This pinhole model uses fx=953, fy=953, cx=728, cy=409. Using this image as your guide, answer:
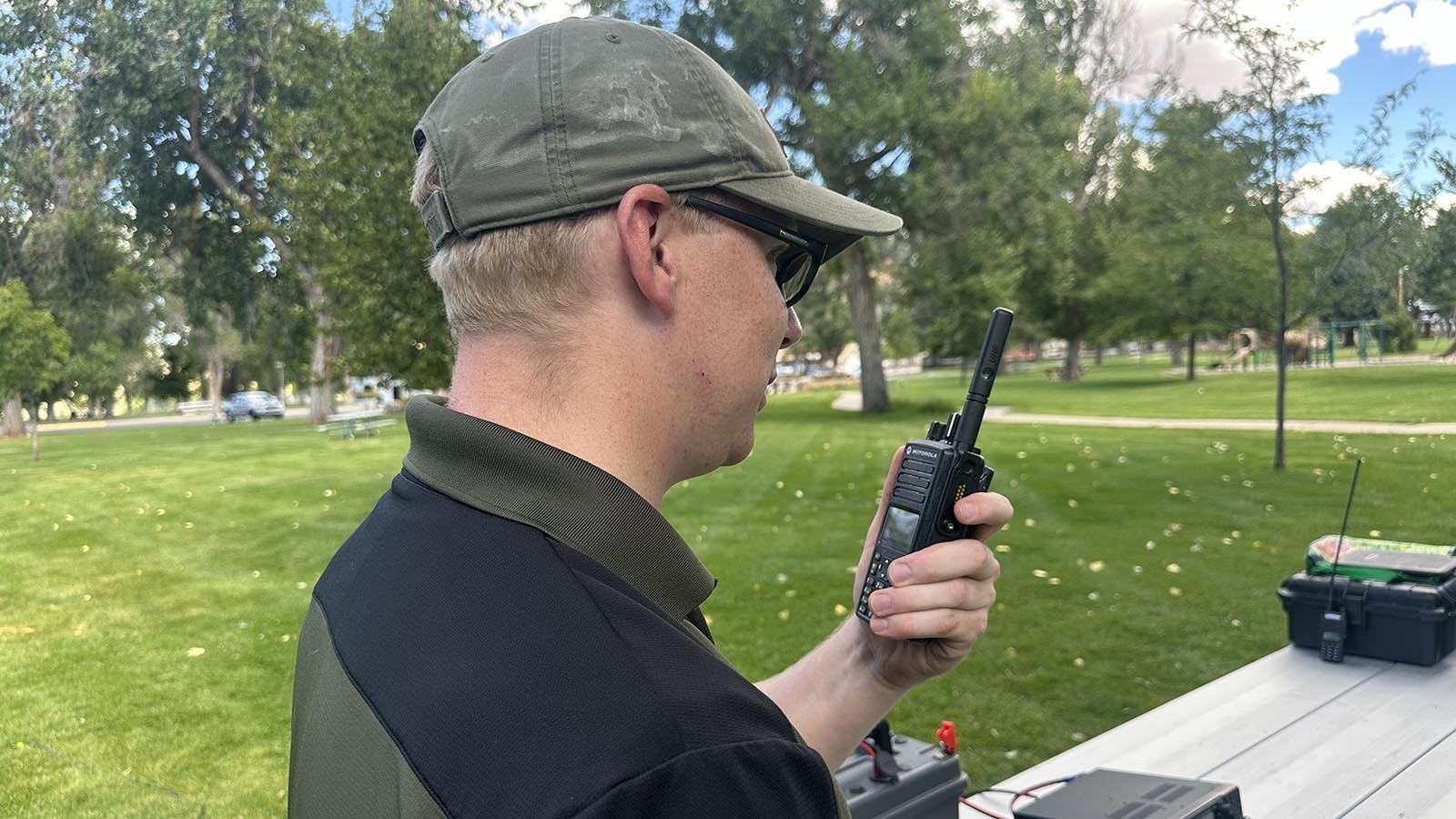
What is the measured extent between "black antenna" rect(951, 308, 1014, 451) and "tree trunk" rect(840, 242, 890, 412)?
42.0 feet

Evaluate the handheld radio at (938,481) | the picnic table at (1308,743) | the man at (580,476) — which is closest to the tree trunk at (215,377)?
the picnic table at (1308,743)

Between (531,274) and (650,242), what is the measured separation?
9 cm

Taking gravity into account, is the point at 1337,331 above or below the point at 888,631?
above

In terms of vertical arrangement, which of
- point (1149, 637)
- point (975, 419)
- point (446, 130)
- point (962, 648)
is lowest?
point (1149, 637)

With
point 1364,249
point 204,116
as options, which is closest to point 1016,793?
point 204,116

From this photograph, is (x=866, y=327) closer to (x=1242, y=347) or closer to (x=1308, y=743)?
(x=1242, y=347)

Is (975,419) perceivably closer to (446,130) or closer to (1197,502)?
(446,130)

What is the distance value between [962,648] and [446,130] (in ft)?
2.08

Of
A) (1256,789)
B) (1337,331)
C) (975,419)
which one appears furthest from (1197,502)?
(975,419)

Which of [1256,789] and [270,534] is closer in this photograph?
[1256,789]

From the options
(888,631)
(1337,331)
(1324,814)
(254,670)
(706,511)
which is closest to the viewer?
(888,631)

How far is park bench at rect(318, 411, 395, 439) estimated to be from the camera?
479 cm

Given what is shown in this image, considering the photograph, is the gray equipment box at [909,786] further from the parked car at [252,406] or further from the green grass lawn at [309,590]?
the parked car at [252,406]

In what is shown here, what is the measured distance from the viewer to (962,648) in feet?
2.91
